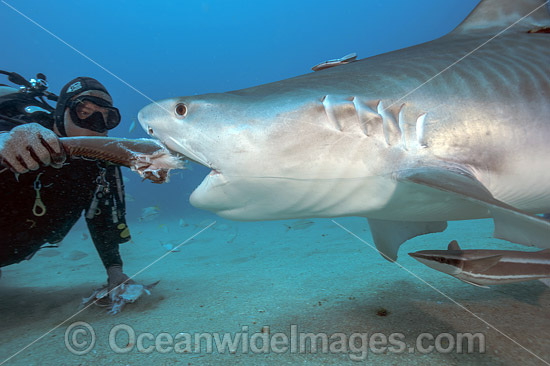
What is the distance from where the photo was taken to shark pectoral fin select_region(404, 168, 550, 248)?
3.86 ft

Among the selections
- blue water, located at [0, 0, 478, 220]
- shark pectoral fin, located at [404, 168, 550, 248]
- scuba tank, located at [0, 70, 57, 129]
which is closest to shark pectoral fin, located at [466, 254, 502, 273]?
shark pectoral fin, located at [404, 168, 550, 248]

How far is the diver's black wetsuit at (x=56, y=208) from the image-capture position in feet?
10.8

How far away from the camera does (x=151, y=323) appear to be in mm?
2555

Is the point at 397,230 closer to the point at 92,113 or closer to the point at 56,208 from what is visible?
the point at 56,208

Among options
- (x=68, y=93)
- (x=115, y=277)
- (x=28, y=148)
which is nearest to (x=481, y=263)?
(x=28, y=148)

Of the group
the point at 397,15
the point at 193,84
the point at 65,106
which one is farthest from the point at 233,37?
the point at 65,106

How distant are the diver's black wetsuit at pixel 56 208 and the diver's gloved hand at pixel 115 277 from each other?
0.35 ft

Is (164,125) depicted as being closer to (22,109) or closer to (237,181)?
(237,181)

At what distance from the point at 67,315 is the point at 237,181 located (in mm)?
2924

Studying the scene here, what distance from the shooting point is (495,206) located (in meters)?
1.17

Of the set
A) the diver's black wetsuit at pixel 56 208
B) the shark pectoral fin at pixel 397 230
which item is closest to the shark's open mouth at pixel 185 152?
the shark pectoral fin at pixel 397 230

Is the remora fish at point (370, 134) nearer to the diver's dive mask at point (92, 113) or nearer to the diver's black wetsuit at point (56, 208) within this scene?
the diver's black wetsuit at point (56, 208)

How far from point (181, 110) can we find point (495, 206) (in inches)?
66.1

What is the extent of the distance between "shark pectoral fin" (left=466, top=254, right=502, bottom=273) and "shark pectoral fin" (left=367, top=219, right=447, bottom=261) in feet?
3.74
